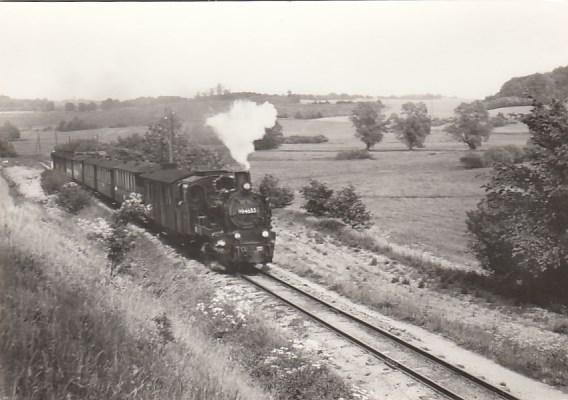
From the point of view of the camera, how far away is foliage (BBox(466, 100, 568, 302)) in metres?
14.4

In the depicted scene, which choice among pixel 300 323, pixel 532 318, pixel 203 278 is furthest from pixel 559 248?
pixel 203 278

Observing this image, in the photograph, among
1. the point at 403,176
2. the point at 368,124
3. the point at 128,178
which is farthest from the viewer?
the point at 368,124

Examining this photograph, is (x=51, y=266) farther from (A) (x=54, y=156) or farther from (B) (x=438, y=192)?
(A) (x=54, y=156)

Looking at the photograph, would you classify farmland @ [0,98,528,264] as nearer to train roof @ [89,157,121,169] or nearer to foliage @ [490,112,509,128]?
foliage @ [490,112,509,128]

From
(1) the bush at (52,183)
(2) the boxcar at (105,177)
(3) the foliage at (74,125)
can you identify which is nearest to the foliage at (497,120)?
(2) the boxcar at (105,177)

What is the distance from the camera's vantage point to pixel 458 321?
12.7 m

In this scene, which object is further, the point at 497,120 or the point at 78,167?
the point at 497,120

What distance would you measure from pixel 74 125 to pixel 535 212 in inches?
1821

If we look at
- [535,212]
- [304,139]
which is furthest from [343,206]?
[304,139]

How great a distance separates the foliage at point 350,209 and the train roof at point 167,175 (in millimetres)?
9395

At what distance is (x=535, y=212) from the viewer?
593 inches

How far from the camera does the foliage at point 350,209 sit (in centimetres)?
2444

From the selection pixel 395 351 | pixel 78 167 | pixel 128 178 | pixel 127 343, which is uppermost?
pixel 128 178

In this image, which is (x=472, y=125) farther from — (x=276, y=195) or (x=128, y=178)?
(x=128, y=178)
